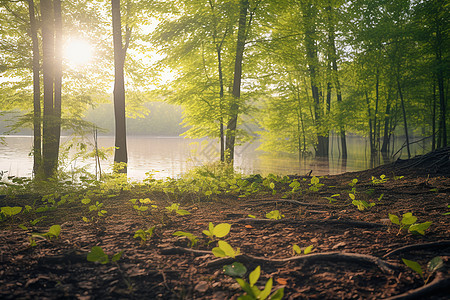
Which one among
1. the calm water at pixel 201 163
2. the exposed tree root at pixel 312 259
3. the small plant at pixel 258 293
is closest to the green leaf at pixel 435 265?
the exposed tree root at pixel 312 259

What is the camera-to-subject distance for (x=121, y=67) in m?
7.50


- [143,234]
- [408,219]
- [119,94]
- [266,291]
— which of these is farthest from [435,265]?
[119,94]

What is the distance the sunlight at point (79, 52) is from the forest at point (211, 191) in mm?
42

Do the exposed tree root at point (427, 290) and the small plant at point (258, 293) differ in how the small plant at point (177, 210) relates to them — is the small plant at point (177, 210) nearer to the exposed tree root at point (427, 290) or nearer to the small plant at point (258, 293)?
the small plant at point (258, 293)

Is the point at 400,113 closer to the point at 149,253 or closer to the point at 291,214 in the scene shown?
the point at 291,214

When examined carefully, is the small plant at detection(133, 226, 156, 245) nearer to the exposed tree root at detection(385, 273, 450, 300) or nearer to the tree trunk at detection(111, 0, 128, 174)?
the exposed tree root at detection(385, 273, 450, 300)

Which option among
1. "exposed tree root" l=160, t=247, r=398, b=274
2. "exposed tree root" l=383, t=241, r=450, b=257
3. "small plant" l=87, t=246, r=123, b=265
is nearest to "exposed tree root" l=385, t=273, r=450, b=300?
"exposed tree root" l=160, t=247, r=398, b=274

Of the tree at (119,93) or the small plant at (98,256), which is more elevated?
the tree at (119,93)

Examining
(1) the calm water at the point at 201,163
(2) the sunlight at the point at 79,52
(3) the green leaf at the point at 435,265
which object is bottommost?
(1) the calm water at the point at 201,163

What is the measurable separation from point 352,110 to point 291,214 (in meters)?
14.6

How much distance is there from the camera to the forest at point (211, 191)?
A: 1.53 m

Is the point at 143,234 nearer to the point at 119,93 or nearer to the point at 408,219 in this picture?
the point at 408,219

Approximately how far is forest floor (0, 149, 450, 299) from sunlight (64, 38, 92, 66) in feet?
32.9

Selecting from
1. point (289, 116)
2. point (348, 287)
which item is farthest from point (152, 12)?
point (289, 116)
